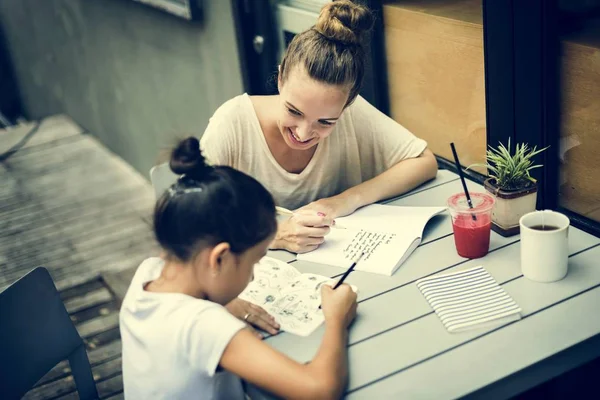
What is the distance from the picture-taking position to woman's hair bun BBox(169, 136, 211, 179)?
136 centimetres

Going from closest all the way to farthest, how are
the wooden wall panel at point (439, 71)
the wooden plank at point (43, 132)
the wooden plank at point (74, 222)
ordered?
the wooden wall panel at point (439, 71) < the wooden plank at point (74, 222) < the wooden plank at point (43, 132)

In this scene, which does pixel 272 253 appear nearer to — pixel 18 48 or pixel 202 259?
pixel 202 259

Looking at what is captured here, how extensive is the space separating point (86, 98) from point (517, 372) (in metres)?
5.33

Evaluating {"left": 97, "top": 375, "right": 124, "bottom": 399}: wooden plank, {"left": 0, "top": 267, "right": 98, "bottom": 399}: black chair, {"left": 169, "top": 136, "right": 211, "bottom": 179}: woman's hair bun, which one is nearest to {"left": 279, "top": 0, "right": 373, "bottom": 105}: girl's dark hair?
{"left": 169, "top": 136, "right": 211, "bottom": 179}: woman's hair bun

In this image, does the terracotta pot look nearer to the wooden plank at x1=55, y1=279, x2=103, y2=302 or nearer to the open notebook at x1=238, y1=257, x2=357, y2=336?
the open notebook at x1=238, y1=257, x2=357, y2=336

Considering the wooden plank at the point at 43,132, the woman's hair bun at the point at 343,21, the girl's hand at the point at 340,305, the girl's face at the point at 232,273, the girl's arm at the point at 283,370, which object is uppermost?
the woman's hair bun at the point at 343,21

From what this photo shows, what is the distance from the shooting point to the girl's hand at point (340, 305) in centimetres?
146

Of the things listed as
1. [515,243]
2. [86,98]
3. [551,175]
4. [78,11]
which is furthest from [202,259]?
[86,98]

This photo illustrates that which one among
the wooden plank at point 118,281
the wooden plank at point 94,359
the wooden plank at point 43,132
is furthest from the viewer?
the wooden plank at point 43,132

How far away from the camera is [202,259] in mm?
1370

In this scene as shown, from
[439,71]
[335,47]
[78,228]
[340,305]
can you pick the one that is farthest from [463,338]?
[78,228]

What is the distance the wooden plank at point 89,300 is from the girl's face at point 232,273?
2.08 metres

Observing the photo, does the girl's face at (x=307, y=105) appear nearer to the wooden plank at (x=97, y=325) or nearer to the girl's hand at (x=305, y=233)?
the girl's hand at (x=305, y=233)

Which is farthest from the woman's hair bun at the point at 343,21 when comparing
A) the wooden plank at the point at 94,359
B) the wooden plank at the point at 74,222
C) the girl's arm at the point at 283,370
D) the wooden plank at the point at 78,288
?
the wooden plank at the point at 74,222
